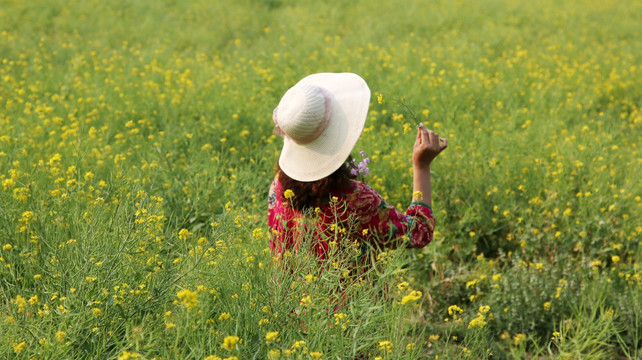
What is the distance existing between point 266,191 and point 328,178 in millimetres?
1995

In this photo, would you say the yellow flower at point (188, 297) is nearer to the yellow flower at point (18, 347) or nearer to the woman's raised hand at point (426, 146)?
the yellow flower at point (18, 347)

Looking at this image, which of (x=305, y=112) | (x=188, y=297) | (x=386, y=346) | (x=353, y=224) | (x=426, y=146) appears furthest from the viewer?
(x=426, y=146)

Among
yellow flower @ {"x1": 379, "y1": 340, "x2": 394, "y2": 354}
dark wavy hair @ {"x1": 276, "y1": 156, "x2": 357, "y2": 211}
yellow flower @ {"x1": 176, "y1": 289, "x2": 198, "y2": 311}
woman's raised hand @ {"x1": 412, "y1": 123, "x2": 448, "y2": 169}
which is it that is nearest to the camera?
Answer: yellow flower @ {"x1": 176, "y1": 289, "x2": 198, "y2": 311}

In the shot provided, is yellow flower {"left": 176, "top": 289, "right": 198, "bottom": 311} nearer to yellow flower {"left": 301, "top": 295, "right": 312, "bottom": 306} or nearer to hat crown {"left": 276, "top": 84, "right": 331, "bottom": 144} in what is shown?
yellow flower {"left": 301, "top": 295, "right": 312, "bottom": 306}

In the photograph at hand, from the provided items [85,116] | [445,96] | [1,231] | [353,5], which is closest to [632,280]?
[445,96]

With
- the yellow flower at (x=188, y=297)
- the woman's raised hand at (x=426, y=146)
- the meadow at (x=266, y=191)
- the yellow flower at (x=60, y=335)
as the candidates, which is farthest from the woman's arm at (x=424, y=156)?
the yellow flower at (x=60, y=335)

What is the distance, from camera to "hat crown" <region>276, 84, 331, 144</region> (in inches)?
83.4

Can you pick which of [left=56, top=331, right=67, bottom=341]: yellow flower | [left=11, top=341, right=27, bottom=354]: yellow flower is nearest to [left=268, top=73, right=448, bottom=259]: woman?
[left=56, top=331, right=67, bottom=341]: yellow flower

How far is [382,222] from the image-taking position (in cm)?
230

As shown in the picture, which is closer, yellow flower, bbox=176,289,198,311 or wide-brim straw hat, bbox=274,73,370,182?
yellow flower, bbox=176,289,198,311

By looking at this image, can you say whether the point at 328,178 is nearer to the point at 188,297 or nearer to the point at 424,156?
the point at 424,156

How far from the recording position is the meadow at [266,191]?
6.68 feet

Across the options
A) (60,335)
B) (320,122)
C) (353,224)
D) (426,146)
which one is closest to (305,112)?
(320,122)

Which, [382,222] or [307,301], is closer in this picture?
[307,301]
